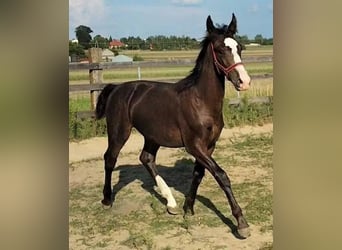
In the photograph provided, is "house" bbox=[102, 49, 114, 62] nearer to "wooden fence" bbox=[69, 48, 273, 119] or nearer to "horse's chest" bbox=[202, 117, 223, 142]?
"wooden fence" bbox=[69, 48, 273, 119]

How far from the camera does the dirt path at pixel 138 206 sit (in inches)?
31.1

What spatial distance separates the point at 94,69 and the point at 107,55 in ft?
0.12

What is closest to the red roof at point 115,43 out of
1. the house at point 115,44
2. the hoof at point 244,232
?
the house at point 115,44

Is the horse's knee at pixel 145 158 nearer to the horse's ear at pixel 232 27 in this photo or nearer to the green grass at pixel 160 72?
the green grass at pixel 160 72

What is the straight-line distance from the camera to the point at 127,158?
33.5 inches

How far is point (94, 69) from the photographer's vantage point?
2.51 feet

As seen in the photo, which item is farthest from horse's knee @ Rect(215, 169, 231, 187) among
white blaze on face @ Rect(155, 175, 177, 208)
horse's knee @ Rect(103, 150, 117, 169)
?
horse's knee @ Rect(103, 150, 117, 169)

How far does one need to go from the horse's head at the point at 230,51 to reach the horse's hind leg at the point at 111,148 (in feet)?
0.74

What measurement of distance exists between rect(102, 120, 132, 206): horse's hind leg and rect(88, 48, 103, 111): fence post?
58mm

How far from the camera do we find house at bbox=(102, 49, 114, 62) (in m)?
0.76

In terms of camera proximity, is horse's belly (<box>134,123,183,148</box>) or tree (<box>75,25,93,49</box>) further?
horse's belly (<box>134,123,183,148</box>)
